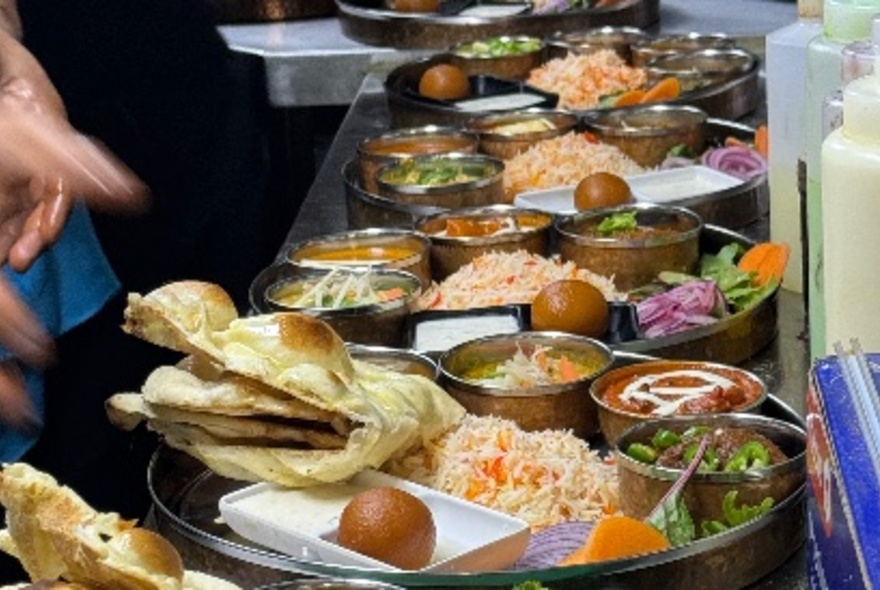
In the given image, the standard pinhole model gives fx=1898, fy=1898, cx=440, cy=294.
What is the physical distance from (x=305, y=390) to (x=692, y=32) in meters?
3.79

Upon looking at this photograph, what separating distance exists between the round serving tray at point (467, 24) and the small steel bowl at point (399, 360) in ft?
9.98

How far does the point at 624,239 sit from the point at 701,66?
1.84m

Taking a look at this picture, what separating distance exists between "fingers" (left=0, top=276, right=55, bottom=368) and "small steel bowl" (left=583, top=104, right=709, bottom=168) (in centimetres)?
246

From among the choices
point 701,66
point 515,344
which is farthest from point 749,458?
point 701,66

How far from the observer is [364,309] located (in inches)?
142

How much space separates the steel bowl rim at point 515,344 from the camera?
3.11 metres

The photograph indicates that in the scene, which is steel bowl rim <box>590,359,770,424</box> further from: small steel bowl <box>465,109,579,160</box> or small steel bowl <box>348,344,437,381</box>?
small steel bowl <box>465,109,579,160</box>

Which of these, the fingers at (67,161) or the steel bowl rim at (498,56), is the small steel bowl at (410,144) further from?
the fingers at (67,161)

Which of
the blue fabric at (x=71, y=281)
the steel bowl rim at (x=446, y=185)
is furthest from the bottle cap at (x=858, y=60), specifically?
the blue fabric at (x=71, y=281)

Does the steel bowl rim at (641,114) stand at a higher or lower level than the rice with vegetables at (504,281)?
lower

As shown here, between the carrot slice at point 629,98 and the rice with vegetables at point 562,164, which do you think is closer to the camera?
the rice with vegetables at point 562,164

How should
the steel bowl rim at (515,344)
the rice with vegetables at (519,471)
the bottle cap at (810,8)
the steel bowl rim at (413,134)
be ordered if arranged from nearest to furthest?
the rice with vegetables at (519,471)
the steel bowl rim at (515,344)
the bottle cap at (810,8)
the steel bowl rim at (413,134)

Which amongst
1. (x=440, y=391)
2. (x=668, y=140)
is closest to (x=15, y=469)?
(x=440, y=391)

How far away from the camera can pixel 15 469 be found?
6.91 feet
